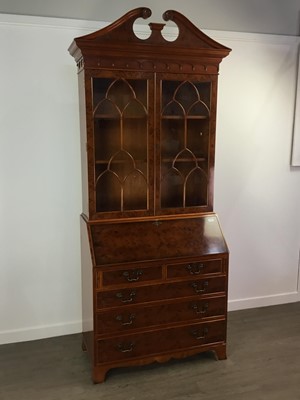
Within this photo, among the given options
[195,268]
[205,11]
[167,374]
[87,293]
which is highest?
[205,11]

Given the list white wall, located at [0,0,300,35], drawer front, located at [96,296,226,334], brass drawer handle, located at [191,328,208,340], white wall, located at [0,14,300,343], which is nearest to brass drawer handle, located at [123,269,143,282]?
drawer front, located at [96,296,226,334]

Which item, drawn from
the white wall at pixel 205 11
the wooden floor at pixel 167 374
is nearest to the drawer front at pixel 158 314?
the wooden floor at pixel 167 374

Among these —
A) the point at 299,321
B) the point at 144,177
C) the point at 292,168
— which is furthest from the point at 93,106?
the point at 299,321

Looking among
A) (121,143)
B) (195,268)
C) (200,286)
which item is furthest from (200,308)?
(121,143)

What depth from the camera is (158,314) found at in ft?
7.99

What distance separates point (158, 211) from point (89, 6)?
150cm

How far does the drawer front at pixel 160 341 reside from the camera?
7.79 feet

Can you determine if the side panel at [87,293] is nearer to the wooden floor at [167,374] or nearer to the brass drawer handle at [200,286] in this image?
the wooden floor at [167,374]

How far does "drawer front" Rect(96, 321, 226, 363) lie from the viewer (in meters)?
2.38

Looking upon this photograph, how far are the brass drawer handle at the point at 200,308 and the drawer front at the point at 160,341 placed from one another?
9 cm

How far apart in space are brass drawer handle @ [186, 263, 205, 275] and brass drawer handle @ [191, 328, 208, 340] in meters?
0.39

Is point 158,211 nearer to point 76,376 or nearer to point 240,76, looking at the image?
point 76,376

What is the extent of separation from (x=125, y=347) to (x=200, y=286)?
607mm

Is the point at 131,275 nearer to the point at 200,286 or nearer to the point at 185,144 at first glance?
the point at 200,286
